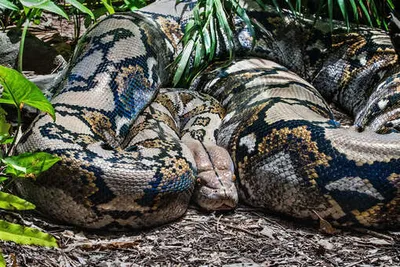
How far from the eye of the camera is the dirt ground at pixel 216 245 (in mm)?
3955

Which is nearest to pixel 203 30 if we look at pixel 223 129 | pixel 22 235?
pixel 223 129

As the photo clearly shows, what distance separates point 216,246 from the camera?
4.27m

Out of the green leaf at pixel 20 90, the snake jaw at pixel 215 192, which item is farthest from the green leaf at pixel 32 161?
the snake jaw at pixel 215 192

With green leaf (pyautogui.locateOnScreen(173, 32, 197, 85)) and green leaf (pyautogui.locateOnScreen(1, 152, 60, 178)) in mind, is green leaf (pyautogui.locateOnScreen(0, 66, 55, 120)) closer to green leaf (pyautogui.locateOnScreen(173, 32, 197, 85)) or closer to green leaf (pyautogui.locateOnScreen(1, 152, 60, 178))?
green leaf (pyautogui.locateOnScreen(1, 152, 60, 178))

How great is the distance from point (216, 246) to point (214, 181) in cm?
73

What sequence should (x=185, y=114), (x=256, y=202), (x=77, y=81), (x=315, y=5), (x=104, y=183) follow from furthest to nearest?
(x=315, y=5), (x=185, y=114), (x=77, y=81), (x=256, y=202), (x=104, y=183)

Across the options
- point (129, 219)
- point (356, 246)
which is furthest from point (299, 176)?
point (129, 219)

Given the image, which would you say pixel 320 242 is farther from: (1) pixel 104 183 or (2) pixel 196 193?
(1) pixel 104 183

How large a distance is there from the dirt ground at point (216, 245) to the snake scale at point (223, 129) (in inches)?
4.4

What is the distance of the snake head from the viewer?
4.75m

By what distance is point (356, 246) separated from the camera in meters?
4.32

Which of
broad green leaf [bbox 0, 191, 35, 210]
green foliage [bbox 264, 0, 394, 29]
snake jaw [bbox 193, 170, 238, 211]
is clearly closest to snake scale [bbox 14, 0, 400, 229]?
snake jaw [bbox 193, 170, 238, 211]

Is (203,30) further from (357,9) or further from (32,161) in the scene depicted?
(32,161)

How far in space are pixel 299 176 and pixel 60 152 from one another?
189 centimetres
